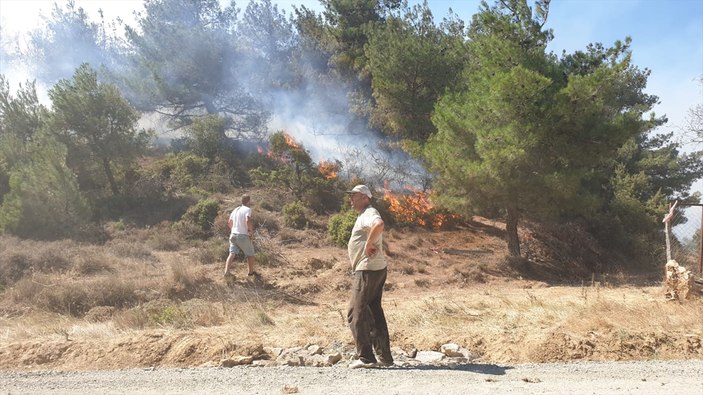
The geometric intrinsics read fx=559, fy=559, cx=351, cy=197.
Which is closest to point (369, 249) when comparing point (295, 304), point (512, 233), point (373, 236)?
point (373, 236)

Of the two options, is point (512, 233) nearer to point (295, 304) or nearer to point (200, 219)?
point (295, 304)

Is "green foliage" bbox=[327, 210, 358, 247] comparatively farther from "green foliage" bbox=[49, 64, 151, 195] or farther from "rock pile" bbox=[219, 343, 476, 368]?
"green foliage" bbox=[49, 64, 151, 195]

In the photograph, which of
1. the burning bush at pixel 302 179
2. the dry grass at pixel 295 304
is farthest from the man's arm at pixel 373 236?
the burning bush at pixel 302 179

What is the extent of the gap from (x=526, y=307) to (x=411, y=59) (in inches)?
494

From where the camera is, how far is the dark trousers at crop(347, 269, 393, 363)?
18.2 ft

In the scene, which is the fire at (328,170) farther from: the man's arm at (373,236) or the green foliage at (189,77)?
the man's arm at (373,236)

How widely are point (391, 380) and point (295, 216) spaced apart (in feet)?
40.7

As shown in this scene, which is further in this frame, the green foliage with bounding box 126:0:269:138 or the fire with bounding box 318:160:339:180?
the green foliage with bounding box 126:0:269:138

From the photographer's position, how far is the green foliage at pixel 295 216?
1709 centimetres

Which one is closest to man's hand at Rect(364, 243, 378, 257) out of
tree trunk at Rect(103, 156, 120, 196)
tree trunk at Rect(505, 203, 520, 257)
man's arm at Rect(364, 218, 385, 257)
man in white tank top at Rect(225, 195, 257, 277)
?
man's arm at Rect(364, 218, 385, 257)

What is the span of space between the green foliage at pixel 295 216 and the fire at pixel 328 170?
245 cm

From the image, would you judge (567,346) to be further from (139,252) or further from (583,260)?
(139,252)

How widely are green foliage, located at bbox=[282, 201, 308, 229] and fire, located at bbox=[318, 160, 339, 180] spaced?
8.03 ft

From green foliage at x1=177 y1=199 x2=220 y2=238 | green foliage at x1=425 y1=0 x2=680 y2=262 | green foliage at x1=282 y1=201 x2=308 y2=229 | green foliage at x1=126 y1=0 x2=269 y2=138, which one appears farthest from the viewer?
green foliage at x1=126 y1=0 x2=269 y2=138
